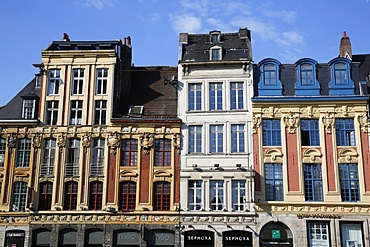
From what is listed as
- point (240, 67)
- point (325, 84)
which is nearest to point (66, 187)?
point (240, 67)

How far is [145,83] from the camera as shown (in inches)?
1377

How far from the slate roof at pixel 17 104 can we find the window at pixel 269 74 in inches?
640

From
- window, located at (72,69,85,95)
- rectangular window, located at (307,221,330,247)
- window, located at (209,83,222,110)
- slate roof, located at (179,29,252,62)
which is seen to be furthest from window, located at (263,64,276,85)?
window, located at (72,69,85,95)

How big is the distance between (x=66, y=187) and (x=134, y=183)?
15.2ft

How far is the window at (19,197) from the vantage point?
30.8 m

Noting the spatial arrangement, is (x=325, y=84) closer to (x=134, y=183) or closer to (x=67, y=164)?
(x=134, y=183)

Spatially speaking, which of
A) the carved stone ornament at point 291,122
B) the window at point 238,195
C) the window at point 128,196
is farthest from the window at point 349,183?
the window at point 128,196

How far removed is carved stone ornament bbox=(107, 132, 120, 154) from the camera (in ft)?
102

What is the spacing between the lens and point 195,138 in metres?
31.2

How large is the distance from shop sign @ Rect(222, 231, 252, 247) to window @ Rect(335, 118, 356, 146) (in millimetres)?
8483

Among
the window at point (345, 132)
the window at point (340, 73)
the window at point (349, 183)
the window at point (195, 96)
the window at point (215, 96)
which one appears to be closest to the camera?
the window at point (349, 183)

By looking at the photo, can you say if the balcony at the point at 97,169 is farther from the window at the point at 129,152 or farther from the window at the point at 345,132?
the window at the point at 345,132

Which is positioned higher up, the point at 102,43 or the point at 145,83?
the point at 102,43

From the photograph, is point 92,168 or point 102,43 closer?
point 92,168
